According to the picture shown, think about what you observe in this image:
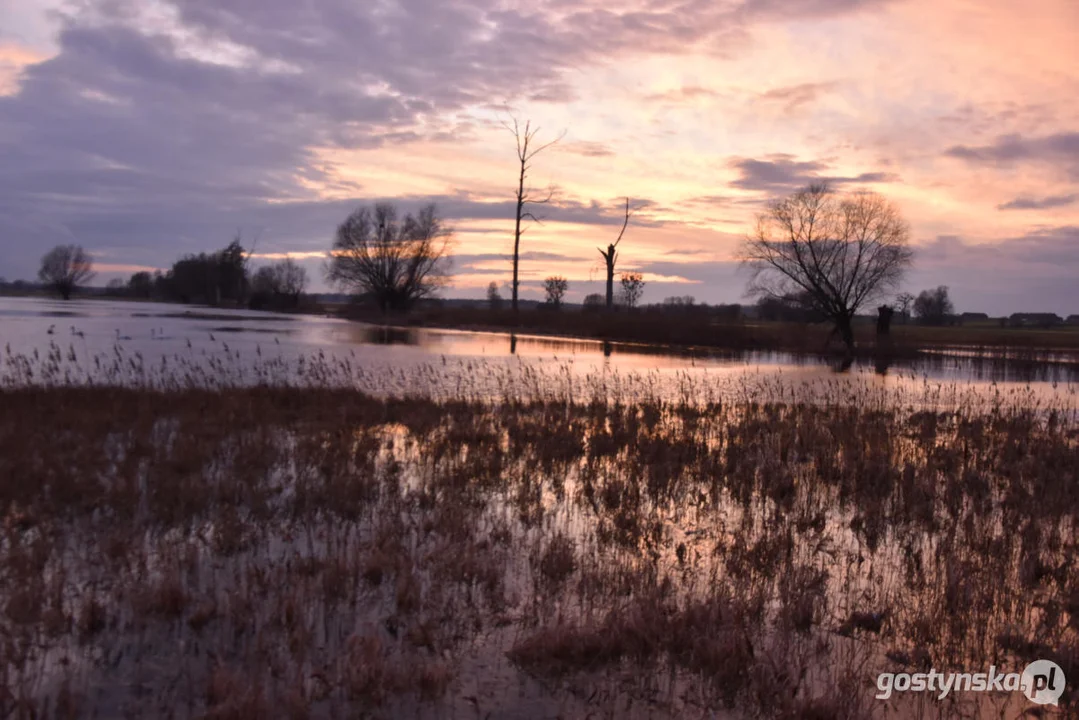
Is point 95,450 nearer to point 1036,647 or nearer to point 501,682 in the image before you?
point 501,682

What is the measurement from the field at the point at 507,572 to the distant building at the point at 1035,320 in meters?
132

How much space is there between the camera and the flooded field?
4332 millimetres

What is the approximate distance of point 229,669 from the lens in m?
4.27

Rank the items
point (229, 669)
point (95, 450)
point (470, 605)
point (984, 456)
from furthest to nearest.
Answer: point (984, 456) < point (95, 450) < point (470, 605) < point (229, 669)

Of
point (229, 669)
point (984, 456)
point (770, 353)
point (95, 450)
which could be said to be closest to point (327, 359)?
point (95, 450)

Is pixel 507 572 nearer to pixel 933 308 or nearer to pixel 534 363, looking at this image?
pixel 534 363

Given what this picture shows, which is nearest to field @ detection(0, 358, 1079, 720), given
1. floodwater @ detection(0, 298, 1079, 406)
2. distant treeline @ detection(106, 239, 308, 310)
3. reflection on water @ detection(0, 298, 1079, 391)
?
floodwater @ detection(0, 298, 1079, 406)

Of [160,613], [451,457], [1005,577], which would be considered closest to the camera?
[160,613]

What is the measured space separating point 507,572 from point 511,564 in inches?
7.9

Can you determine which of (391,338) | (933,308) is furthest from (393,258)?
(933,308)

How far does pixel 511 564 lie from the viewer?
20.8 ft

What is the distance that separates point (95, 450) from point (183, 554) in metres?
4.21

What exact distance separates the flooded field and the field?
0.03 m

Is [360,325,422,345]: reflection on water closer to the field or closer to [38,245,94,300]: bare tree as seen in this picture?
the field
